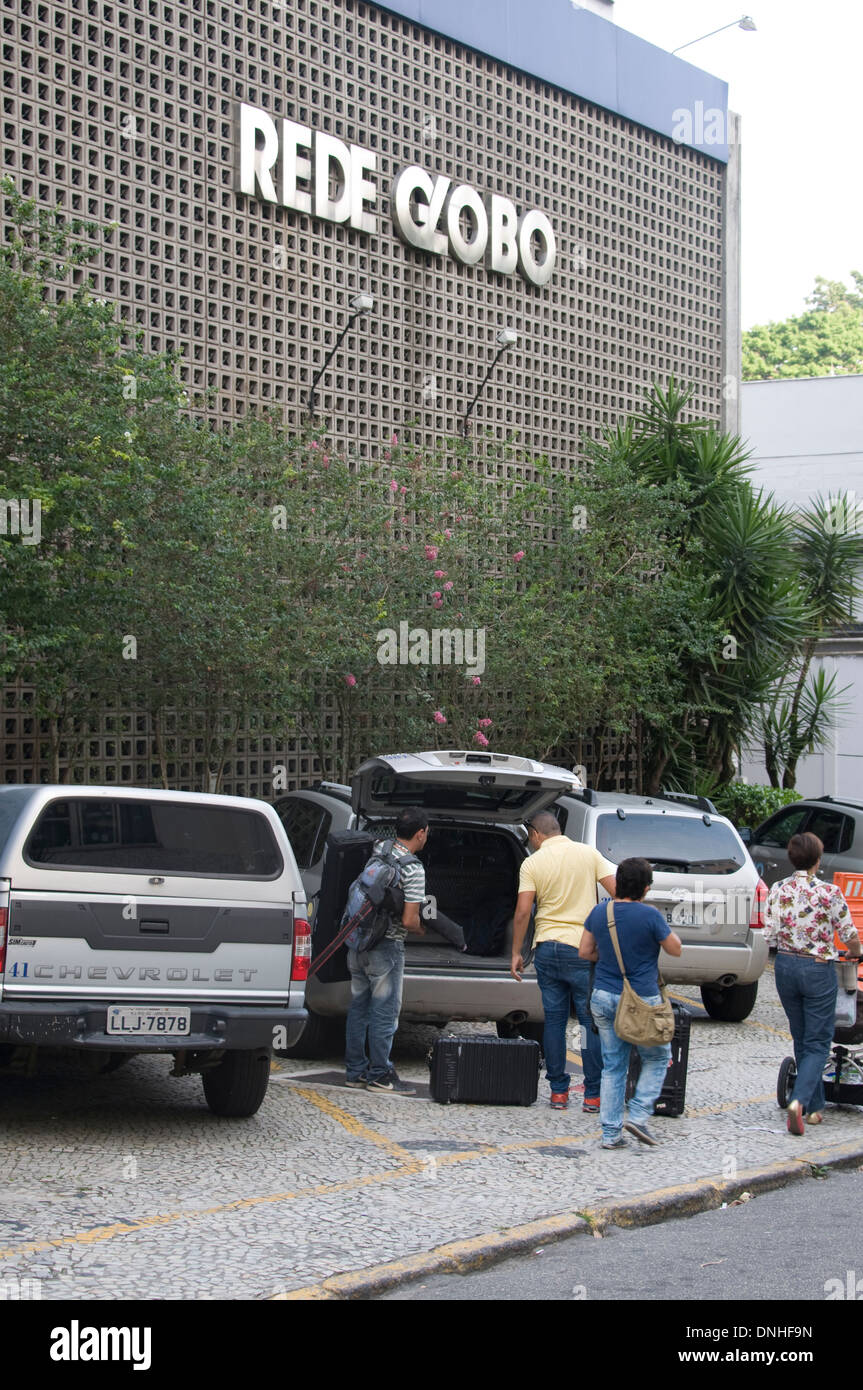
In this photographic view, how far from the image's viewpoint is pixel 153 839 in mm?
7289

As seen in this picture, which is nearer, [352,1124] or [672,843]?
[352,1124]

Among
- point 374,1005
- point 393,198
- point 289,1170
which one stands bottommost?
point 289,1170

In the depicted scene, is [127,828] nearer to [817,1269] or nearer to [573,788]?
[573,788]

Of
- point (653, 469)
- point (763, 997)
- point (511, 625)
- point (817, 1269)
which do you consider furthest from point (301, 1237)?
point (653, 469)

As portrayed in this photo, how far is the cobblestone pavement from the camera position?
214 inches

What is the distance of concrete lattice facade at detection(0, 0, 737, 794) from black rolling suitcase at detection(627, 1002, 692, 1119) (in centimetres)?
707

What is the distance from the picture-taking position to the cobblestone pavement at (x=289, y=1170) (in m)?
5.43

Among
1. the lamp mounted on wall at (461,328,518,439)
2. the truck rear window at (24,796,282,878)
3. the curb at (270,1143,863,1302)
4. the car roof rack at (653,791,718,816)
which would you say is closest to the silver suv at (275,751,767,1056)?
the car roof rack at (653,791,718,816)

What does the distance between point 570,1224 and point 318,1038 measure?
3462 mm

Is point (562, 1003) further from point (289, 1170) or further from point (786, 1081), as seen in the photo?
point (289, 1170)

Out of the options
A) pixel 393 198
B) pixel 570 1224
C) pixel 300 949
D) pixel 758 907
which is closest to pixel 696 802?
pixel 758 907

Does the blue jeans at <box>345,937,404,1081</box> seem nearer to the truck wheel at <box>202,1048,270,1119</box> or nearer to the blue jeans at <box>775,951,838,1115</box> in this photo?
the truck wheel at <box>202,1048,270,1119</box>

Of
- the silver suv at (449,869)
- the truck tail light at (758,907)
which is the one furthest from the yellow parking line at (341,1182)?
the truck tail light at (758,907)
